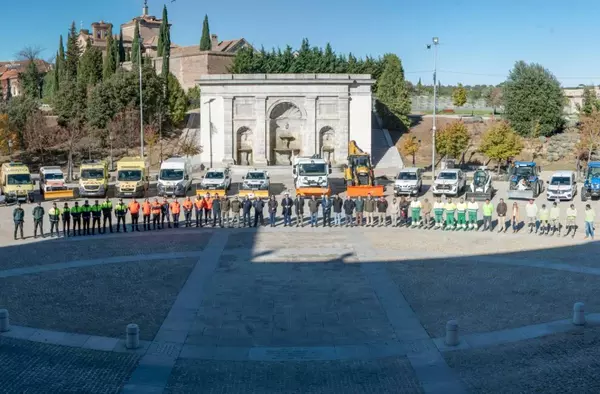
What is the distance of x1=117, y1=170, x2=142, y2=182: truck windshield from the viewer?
38156mm

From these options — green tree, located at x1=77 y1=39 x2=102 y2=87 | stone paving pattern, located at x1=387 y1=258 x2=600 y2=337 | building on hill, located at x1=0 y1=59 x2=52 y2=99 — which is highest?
building on hill, located at x1=0 y1=59 x2=52 y2=99

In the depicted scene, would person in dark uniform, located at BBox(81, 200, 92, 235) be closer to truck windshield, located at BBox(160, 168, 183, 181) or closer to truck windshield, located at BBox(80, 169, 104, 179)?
truck windshield, located at BBox(160, 168, 183, 181)

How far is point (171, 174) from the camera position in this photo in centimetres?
3888

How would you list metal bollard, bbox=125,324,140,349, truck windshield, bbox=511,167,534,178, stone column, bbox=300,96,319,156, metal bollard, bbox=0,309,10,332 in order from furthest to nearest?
stone column, bbox=300,96,319,156, truck windshield, bbox=511,167,534,178, metal bollard, bbox=0,309,10,332, metal bollard, bbox=125,324,140,349

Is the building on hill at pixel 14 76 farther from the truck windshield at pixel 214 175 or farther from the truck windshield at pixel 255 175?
the truck windshield at pixel 255 175

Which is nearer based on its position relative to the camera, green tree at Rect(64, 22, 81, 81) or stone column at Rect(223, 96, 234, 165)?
stone column at Rect(223, 96, 234, 165)

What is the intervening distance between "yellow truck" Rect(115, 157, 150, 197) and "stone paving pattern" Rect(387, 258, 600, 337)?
20.0 m

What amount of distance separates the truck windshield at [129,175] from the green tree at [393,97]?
3608 centimetres

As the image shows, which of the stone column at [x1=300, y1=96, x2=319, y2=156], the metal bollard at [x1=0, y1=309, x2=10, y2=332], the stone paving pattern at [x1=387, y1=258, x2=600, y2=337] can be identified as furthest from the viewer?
the stone column at [x1=300, y1=96, x2=319, y2=156]

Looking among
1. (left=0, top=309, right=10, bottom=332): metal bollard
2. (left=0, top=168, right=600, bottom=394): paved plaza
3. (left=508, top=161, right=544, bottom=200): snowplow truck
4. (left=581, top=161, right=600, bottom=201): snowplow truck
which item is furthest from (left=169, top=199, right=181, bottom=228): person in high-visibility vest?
(left=581, top=161, right=600, bottom=201): snowplow truck

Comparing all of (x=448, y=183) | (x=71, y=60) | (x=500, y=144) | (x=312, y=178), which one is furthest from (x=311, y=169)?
(x=71, y=60)

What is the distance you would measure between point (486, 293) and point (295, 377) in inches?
300

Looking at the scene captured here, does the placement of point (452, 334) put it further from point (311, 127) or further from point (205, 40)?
point (205, 40)

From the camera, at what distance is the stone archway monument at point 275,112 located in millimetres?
54844
